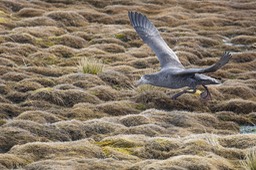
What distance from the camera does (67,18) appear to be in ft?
97.7

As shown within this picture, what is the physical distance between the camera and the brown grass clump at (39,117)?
14.4 m

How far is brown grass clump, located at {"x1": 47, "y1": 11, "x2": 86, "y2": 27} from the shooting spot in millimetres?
29328

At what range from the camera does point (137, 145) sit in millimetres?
12094

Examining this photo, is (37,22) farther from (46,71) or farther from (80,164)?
(80,164)

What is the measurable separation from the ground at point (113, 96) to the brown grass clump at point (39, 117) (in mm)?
25

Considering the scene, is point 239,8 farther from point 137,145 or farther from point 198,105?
point 137,145

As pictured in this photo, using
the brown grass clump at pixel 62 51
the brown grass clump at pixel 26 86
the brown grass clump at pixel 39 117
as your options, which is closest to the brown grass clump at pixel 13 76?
the brown grass clump at pixel 26 86

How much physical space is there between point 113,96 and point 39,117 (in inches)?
131

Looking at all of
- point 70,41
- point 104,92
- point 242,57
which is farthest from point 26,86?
point 242,57

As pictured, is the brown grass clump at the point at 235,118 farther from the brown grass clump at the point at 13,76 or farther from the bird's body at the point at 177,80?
the brown grass clump at the point at 13,76

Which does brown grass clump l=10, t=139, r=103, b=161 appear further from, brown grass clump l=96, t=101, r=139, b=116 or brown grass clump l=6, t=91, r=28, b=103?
brown grass clump l=6, t=91, r=28, b=103

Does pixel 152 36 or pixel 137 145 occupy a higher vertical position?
pixel 152 36

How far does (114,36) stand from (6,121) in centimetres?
1336

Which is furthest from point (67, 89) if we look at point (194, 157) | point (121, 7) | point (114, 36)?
point (121, 7)
